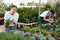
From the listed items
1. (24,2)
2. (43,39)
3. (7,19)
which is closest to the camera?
(43,39)

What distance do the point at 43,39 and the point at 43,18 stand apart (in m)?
2.36

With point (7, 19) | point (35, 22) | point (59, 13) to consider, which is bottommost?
point (35, 22)

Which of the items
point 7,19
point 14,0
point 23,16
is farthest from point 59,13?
point 14,0

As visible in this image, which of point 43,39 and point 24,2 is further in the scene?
point 24,2

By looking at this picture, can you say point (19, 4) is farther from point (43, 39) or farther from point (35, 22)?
point (43, 39)

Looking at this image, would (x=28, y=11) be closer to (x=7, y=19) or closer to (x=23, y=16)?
(x=23, y=16)

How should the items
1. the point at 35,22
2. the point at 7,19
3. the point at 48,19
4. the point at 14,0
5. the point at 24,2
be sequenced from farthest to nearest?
the point at 24,2
the point at 14,0
the point at 35,22
the point at 48,19
the point at 7,19

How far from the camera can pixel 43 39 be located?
299cm

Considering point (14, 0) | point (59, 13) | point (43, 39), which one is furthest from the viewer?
point (14, 0)

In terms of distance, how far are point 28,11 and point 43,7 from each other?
1.74 feet

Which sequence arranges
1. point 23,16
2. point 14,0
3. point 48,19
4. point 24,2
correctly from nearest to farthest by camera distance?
point 48,19
point 23,16
point 14,0
point 24,2

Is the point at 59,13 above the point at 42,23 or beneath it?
above

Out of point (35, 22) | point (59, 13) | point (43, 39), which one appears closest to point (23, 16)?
point (35, 22)

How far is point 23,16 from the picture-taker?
5.93m
